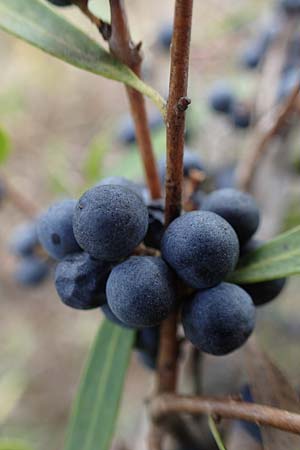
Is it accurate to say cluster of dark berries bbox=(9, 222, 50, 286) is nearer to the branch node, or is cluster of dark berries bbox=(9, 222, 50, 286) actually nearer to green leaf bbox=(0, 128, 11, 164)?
green leaf bbox=(0, 128, 11, 164)

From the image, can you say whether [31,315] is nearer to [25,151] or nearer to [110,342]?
[25,151]

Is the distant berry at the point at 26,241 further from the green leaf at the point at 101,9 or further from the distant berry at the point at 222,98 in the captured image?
the distant berry at the point at 222,98

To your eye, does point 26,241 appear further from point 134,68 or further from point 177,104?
point 177,104

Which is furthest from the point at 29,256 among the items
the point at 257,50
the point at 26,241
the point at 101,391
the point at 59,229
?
the point at 257,50

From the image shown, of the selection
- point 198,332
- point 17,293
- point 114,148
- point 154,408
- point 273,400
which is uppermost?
point 198,332

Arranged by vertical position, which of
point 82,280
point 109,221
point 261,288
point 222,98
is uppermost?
point 109,221

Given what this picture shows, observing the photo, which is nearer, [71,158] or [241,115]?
[241,115]

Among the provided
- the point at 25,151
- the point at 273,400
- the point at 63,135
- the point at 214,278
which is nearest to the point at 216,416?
the point at 273,400

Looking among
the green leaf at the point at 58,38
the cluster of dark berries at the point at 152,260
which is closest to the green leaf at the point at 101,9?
the green leaf at the point at 58,38
